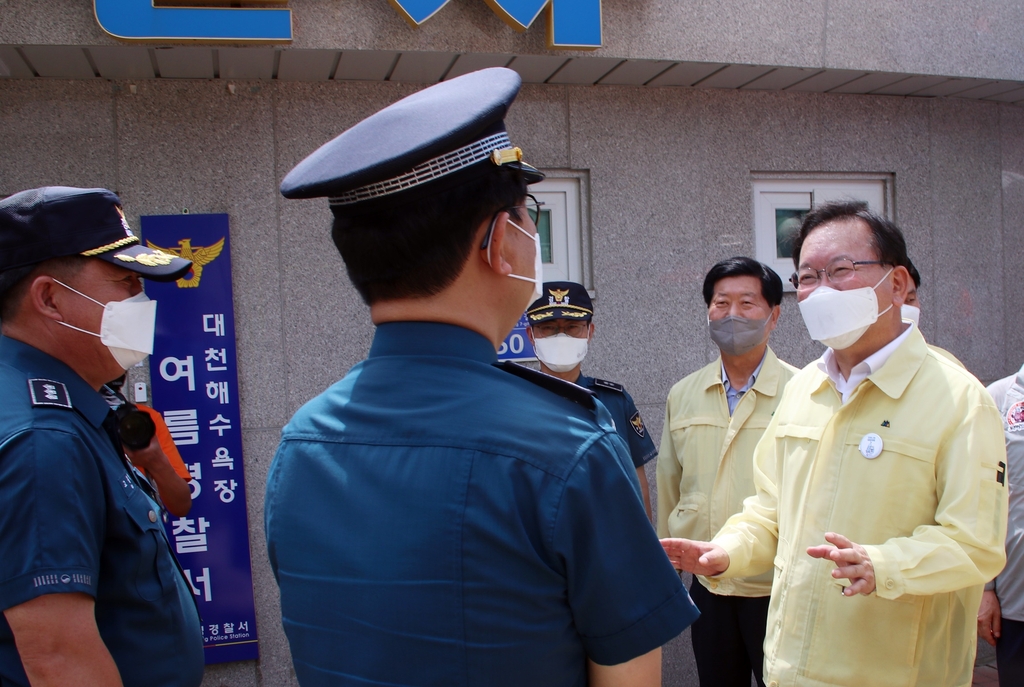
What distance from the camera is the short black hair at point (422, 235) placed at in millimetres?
1088

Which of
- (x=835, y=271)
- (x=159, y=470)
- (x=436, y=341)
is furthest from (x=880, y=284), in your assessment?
(x=159, y=470)

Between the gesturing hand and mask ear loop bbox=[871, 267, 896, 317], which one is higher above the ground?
mask ear loop bbox=[871, 267, 896, 317]

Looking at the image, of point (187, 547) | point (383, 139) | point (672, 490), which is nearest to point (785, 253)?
point (672, 490)

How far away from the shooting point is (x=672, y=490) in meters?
3.72

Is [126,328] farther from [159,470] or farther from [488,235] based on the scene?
[488,235]

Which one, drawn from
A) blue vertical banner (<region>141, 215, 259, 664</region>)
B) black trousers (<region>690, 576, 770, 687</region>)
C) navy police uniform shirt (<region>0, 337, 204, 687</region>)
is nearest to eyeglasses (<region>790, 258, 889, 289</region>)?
black trousers (<region>690, 576, 770, 687</region>)

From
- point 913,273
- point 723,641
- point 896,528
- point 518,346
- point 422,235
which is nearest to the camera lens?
point 422,235

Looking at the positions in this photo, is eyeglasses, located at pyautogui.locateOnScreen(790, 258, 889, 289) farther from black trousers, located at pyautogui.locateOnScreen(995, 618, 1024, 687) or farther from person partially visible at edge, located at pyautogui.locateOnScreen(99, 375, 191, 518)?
person partially visible at edge, located at pyautogui.locateOnScreen(99, 375, 191, 518)

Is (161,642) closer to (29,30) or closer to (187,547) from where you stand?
(187,547)

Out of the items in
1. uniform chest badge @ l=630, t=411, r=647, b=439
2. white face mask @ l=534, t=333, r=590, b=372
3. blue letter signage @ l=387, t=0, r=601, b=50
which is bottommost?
uniform chest badge @ l=630, t=411, r=647, b=439

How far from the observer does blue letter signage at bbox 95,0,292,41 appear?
3.37 metres

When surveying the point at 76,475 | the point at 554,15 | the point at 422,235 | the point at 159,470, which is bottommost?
the point at 159,470

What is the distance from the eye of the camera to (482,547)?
3.24 feet

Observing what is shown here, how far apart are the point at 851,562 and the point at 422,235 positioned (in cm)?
140
